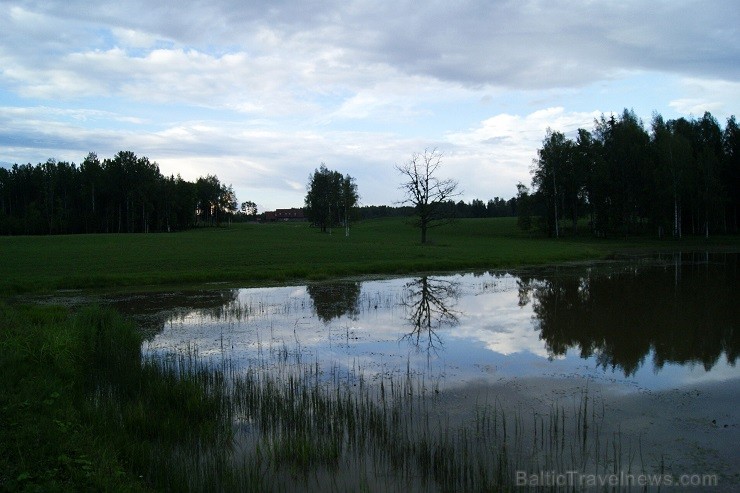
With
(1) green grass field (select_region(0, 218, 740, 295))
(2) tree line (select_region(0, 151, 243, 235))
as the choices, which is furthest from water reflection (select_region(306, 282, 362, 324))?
(2) tree line (select_region(0, 151, 243, 235))

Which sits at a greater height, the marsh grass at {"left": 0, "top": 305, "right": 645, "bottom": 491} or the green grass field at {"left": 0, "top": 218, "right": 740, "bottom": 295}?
the green grass field at {"left": 0, "top": 218, "right": 740, "bottom": 295}

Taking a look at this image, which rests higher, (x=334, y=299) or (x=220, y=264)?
(x=220, y=264)

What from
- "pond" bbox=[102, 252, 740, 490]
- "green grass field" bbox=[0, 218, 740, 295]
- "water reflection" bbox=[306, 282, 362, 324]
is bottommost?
"pond" bbox=[102, 252, 740, 490]

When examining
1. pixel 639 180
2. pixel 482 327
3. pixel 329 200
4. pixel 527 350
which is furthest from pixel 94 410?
pixel 329 200

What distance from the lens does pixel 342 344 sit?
14.9m

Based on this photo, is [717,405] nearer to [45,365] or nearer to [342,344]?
[342,344]

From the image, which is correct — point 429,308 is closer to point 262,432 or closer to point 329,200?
point 262,432

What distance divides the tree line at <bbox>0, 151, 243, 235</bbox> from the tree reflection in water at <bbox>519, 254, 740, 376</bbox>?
95210 millimetres

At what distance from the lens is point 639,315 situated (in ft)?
60.6

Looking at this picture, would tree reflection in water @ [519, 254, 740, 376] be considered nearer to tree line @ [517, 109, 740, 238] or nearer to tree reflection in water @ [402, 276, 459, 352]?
tree reflection in water @ [402, 276, 459, 352]

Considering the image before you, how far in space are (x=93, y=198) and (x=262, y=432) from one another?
11210 centimetres

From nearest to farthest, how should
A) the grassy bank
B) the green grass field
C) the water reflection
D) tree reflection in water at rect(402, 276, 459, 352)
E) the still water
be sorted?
the grassy bank
the still water
tree reflection in water at rect(402, 276, 459, 352)
the water reflection
the green grass field

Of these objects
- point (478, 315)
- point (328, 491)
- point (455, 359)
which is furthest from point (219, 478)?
point (478, 315)

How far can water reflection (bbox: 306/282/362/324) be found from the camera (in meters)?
20.2
